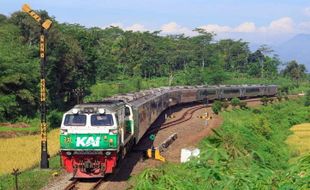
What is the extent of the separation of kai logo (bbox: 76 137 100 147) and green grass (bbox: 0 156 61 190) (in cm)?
232

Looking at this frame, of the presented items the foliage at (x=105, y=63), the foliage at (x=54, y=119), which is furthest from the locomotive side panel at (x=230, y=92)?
the foliage at (x=54, y=119)

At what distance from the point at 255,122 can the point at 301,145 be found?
14.8 feet

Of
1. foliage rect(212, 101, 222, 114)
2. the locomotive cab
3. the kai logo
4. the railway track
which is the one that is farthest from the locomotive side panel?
the kai logo

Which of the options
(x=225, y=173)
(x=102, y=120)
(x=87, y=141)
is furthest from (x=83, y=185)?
(x=225, y=173)

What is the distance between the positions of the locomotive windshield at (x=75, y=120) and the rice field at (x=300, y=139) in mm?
23455

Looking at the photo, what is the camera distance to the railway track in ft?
57.0

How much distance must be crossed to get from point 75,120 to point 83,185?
257cm

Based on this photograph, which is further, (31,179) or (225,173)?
(31,179)

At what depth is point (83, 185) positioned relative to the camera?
709 inches

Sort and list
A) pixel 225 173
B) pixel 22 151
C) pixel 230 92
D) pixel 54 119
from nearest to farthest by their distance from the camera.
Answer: pixel 225 173, pixel 22 151, pixel 54 119, pixel 230 92

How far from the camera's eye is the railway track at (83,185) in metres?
17.4

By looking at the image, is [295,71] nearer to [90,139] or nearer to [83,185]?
[83,185]

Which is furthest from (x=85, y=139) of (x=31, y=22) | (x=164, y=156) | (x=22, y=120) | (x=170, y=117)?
(x=31, y=22)

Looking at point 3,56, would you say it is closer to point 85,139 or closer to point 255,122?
point 255,122
